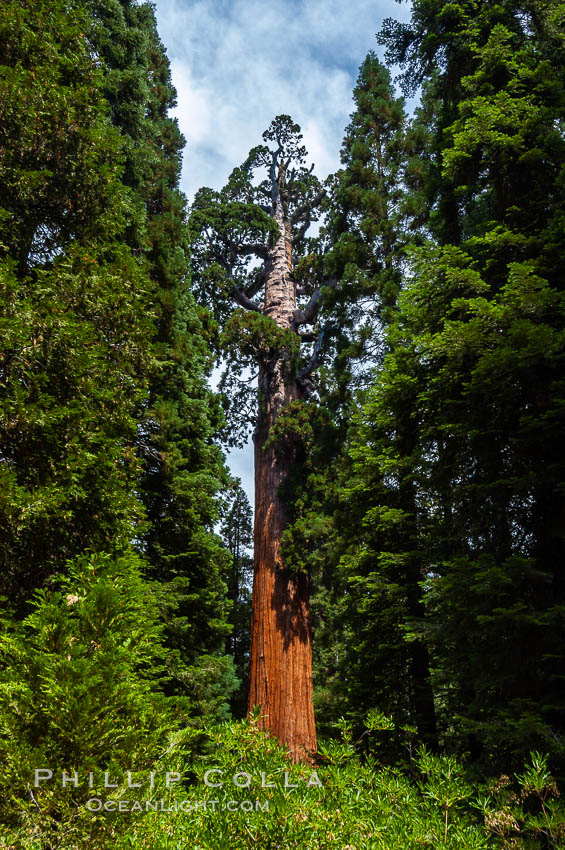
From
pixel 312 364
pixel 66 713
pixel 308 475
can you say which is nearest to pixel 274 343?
pixel 312 364

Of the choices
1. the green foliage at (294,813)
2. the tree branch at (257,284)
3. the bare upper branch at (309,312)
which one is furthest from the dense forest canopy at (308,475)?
the tree branch at (257,284)

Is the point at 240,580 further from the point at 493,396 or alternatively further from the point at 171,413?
the point at 493,396

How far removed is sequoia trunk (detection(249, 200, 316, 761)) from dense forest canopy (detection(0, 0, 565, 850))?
0.18ft

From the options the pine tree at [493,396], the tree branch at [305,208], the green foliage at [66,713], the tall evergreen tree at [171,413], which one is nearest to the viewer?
the green foliage at [66,713]

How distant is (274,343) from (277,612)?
5215 mm

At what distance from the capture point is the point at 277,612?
8398 mm

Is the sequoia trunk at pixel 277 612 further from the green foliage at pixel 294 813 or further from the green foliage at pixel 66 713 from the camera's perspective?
the green foliage at pixel 294 813

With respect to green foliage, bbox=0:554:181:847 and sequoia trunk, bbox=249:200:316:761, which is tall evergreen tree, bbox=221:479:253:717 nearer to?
sequoia trunk, bbox=249:200:316:761

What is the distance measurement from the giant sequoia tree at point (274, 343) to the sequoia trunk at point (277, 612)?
0.02 metres

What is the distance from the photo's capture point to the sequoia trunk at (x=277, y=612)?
772 centimetres

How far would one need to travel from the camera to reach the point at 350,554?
6773 millimetres

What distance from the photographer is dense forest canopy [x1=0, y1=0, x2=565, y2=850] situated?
2494mm

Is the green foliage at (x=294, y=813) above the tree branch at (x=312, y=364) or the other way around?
the other way around

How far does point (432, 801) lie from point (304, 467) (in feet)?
23.7
